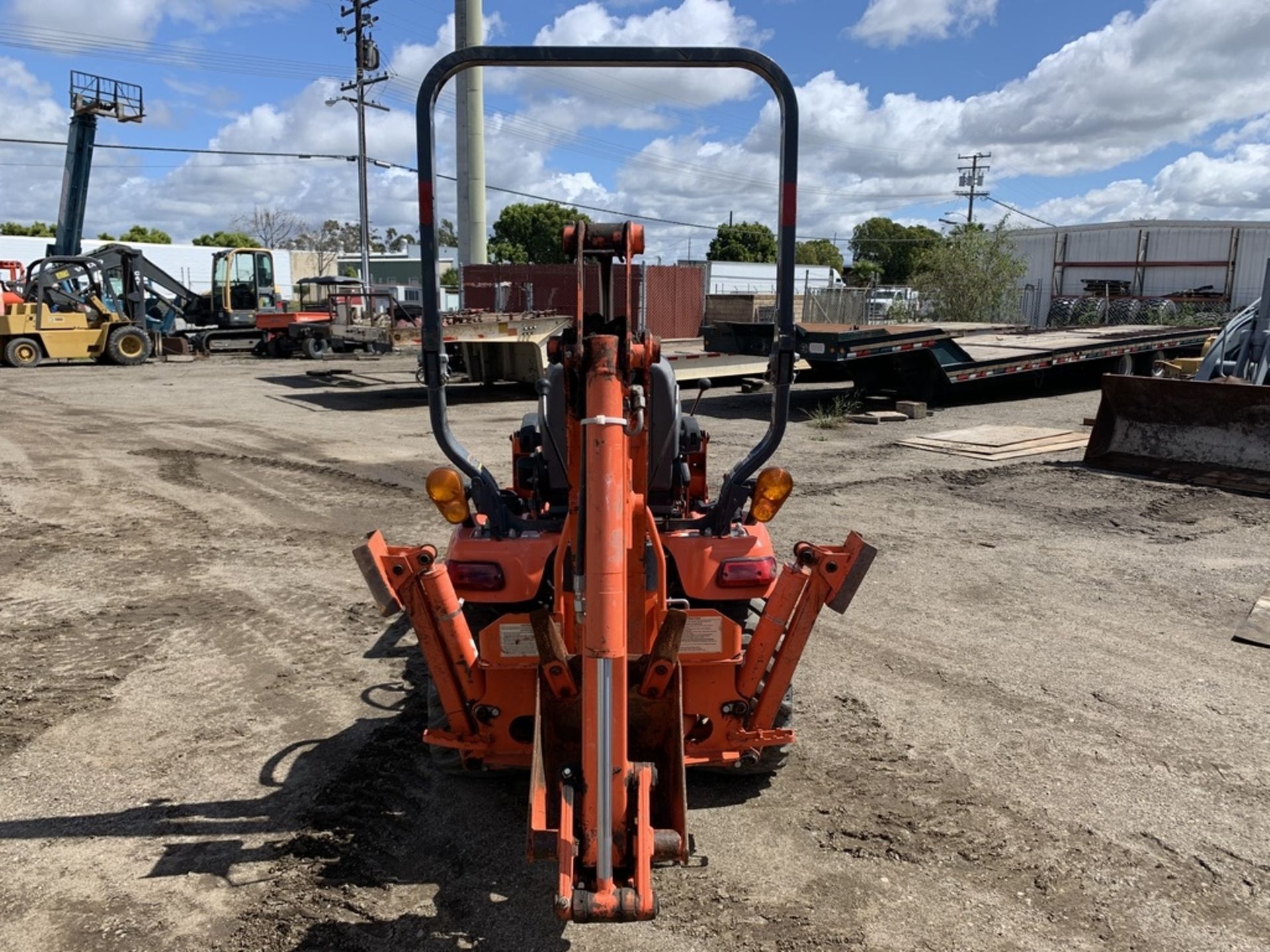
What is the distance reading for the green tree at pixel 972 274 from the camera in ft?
82.7

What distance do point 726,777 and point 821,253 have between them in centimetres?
6599

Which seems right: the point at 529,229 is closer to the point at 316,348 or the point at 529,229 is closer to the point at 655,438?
the point at 316,348

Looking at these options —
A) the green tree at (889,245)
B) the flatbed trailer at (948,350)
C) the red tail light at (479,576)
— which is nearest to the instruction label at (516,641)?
the red tail light at (479,576)

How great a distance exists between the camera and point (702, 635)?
3.29 meters

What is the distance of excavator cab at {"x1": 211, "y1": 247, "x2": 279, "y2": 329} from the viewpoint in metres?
24.1

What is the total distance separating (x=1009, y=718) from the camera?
173 inches

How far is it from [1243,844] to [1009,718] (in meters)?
1.11

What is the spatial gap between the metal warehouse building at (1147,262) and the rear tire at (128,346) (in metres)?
26.4

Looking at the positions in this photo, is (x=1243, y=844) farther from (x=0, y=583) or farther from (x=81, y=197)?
(x=81, y=197)

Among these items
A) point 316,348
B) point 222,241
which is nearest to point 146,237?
point 222,241

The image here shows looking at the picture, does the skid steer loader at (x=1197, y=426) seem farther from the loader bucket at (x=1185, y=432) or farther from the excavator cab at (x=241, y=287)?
the excavator cab at (x=241, y=287)

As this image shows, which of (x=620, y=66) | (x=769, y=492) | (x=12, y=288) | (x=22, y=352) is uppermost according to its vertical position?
(x=620, y=66)

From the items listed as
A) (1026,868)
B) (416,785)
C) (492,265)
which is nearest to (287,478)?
(416,785)

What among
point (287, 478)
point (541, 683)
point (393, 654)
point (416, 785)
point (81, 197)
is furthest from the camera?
point (81, 197)
